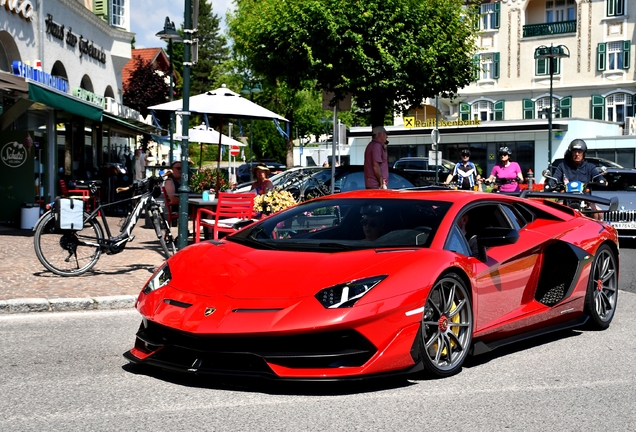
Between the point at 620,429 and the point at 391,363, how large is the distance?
1.31 metres

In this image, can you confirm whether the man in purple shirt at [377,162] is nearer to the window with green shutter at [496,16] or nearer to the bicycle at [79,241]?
the bicycle at [79,241]

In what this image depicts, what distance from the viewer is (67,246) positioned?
421 inches

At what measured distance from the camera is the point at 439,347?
576 cm

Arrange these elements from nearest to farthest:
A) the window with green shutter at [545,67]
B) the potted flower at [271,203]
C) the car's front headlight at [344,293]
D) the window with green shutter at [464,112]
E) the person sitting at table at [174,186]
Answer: the car's front headlight at [344,293]
the potted flower at [271,203]
the person sitting at table at [174,186]
the window with green shutter at [545,67]
the window with green shutter at [464,112]

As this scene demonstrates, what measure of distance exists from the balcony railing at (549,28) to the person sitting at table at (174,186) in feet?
171

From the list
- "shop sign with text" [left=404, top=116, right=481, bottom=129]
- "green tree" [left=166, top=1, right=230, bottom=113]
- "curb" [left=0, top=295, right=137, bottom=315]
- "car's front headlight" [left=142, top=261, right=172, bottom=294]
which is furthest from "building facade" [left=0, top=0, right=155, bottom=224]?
"green tree" [left=166, top=1, right=230, bottom=113]

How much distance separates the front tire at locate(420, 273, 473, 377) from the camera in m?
5.65

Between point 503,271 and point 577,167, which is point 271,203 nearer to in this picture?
point 577,167

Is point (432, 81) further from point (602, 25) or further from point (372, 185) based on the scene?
point (602, 25)

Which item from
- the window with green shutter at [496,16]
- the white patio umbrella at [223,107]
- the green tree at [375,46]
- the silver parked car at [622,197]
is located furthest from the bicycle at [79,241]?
the window with green shutter at [496,16]

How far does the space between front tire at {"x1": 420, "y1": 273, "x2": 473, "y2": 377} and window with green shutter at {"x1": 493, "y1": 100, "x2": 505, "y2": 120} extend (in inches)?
2426

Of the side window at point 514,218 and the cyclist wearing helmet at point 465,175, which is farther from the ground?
the cyclist wearing helmet at point 465,175

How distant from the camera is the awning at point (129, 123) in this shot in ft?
82.7

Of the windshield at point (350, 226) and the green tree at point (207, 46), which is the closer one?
the windshield at point (350, 226)
